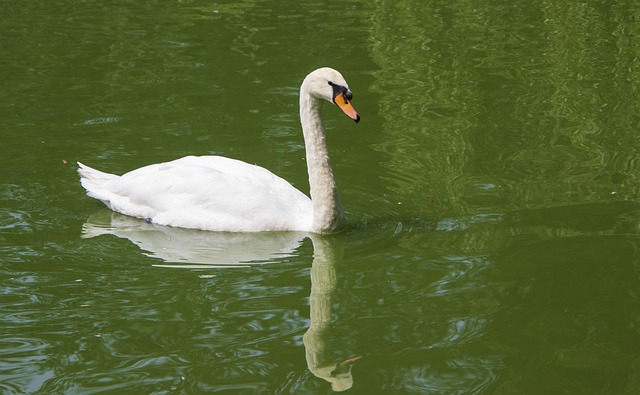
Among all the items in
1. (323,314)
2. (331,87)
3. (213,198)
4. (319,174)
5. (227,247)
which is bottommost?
(323,314)

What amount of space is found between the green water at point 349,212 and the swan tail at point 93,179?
16 cm

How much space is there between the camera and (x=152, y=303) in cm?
696

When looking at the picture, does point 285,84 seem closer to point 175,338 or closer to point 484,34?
point 484,34

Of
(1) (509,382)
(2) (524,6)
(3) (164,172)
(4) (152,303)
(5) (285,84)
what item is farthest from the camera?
(2) (524,6)

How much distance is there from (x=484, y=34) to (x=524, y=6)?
50.9 inches

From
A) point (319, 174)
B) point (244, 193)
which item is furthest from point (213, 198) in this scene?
point (319, 174)

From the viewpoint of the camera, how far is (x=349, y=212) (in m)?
8.69

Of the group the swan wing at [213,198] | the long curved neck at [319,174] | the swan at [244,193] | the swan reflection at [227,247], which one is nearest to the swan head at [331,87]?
the swan at [244,193]

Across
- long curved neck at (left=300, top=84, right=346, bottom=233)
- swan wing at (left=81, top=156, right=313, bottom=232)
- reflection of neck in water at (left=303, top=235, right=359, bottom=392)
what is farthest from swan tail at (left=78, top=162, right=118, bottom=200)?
reflection of neck in water at (left=303, top=235, right=359, bottom=392)

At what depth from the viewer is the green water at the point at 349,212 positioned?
20.3 ft

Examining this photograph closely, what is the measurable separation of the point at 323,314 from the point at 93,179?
289cm

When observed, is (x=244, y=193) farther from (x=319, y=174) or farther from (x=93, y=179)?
(x=93, y=179)

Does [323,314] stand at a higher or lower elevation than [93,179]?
lower

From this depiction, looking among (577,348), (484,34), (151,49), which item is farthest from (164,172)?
(484,34)
